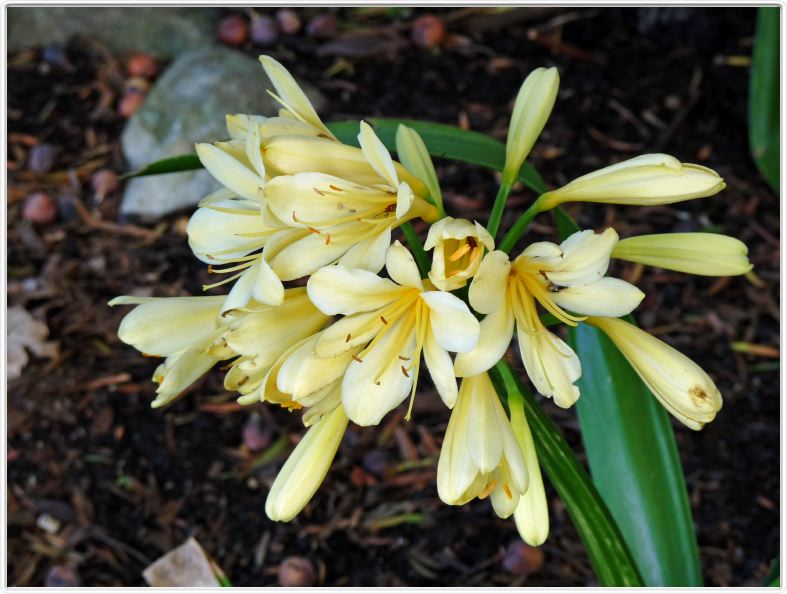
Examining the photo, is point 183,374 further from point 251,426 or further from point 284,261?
point 251,426

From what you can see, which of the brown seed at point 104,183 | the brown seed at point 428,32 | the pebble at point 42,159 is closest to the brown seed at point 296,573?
the brown seed at point 104,183

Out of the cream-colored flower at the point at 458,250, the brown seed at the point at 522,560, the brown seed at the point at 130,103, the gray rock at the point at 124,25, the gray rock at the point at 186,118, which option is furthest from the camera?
the gray rock at the point at 124,25

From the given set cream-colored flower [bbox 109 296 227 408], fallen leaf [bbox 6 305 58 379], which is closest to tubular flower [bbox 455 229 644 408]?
cream-colored flower [bbox 109 296 227 408]

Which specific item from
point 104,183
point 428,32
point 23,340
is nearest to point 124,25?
point 104,183

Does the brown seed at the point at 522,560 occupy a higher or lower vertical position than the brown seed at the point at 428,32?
lower

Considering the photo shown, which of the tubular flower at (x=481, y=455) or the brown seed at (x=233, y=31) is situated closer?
the tubular flower at (x=481, y=455)

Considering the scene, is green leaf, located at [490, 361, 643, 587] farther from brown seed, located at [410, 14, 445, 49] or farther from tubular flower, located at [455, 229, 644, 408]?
brown seed, located at [410, 14, 445, 49]

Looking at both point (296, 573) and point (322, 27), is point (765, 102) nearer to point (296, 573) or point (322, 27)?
point (322, 27)

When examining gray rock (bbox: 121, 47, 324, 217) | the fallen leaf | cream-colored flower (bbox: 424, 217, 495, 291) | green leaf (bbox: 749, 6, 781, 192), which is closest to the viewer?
cream-colored flower (bbox: 424, 217, 495, 291)

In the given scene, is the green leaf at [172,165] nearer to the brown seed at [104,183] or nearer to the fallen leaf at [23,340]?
the fallen leaf at [23,340]
